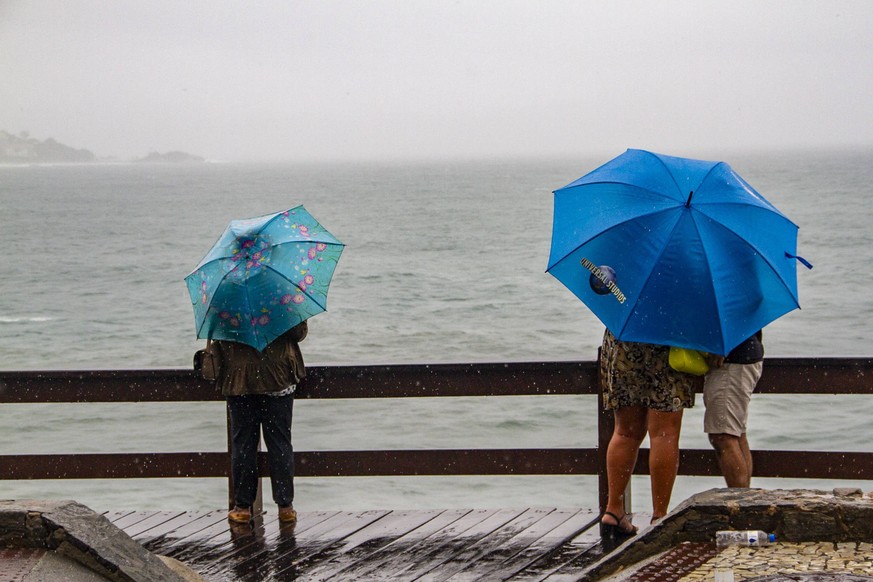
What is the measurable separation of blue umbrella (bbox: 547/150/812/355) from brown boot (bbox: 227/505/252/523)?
2057 mm

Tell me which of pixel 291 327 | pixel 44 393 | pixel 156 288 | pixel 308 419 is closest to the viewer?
pixel 291 327

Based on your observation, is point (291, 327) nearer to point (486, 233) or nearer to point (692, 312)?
point (692, 312)

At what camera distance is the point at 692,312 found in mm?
4684

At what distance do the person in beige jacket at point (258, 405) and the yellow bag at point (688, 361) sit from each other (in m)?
1.72

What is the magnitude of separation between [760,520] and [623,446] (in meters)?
1.03

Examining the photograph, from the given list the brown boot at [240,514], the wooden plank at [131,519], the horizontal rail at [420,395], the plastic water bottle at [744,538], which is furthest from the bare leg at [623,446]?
the wooden plank at [131,519]

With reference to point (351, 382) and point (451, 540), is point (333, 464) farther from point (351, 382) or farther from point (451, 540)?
point (451, 540)

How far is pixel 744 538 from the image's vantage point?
4.10 m

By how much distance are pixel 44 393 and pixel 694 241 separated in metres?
3.26

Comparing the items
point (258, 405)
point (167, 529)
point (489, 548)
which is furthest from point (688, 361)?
point (167, 529)

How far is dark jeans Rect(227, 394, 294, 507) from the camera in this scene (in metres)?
5.46

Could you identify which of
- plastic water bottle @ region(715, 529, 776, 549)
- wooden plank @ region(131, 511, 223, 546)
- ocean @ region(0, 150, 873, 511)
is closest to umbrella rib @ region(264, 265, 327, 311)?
ocean @ region(0, 150, 873, 511)

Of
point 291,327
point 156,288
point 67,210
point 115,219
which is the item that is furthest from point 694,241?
point 67,210

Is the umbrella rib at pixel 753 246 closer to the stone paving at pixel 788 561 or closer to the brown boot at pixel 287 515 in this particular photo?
the stone paving at pixel 788 561
